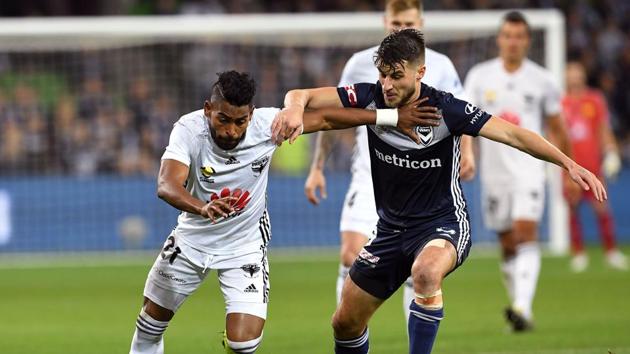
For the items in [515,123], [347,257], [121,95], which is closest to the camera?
[347,257]

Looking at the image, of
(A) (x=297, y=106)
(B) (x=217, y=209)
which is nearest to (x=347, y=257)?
(A) (x=297, y=106)

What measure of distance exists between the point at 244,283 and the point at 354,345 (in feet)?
2.47

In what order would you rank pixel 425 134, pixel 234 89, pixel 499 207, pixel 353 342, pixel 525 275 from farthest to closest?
1. pixel 499 207
2. pixel 525 275
3. pixel 353 342
4. pixel 425 134
5. pixel 234 89

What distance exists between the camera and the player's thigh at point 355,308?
23.9ft

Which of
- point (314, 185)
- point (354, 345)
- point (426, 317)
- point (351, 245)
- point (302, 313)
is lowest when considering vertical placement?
point (302, 313)

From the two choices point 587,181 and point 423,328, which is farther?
point 423,328

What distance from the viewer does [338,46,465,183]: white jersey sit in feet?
28.9

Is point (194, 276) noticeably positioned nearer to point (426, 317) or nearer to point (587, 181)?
point (426, 317)

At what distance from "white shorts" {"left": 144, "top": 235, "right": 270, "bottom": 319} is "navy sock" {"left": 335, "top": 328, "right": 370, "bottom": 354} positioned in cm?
50

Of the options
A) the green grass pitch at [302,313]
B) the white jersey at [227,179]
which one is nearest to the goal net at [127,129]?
the green grass pitch at [302,313]

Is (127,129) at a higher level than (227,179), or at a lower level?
lower

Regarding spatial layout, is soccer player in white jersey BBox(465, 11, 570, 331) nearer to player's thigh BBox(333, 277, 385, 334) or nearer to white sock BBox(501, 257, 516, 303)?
white sock BBox(501, 257, 516, 303)

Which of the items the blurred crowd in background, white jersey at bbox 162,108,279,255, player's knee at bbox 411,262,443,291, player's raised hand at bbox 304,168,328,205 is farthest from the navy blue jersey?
the blurred crowd in background

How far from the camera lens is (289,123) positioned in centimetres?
686
